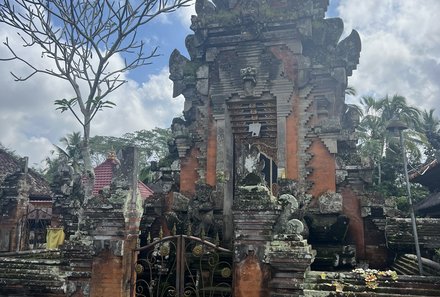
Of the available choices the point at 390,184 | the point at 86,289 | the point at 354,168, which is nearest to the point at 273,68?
the point at 354,168

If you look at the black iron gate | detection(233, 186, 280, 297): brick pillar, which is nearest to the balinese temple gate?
the black iron gate

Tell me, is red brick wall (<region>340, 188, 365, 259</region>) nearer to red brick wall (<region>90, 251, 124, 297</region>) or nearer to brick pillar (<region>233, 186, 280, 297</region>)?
brick pillar (<region>233, 186, 280, 297</region>)

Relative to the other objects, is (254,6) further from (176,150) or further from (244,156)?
(244,156)

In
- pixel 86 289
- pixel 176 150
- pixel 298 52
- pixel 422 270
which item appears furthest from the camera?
pixel 176 150

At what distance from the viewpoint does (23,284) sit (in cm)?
709

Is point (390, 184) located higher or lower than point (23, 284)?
higher

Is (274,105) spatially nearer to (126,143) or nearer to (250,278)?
(250,278)

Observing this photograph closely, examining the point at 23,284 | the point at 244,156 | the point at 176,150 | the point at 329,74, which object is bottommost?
the point at 23,284

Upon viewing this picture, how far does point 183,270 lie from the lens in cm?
545

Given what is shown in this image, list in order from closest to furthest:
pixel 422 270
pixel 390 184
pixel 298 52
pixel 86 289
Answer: pixel 86 289
pixel 422 270
pixel 298 52
pixel 390 184

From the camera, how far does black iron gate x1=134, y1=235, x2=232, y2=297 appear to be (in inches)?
217

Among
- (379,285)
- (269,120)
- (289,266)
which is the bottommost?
(379,285)

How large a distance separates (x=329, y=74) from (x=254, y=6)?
2.91 meters

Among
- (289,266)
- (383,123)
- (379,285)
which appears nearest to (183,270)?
(289,266)
